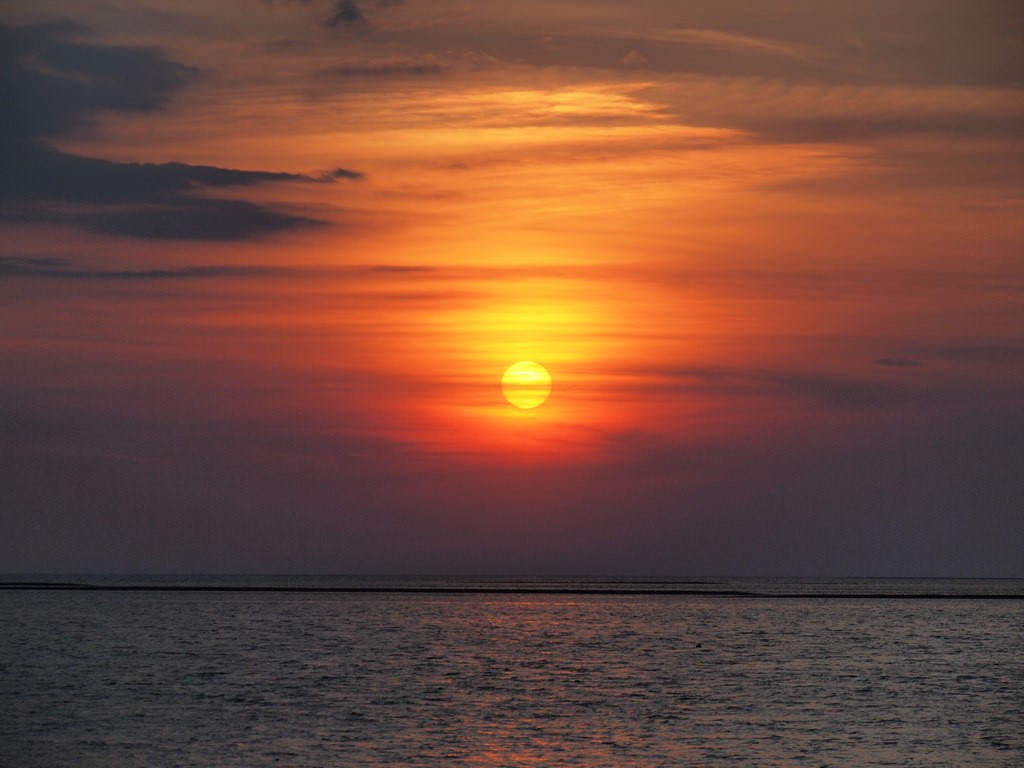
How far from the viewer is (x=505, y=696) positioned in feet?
214

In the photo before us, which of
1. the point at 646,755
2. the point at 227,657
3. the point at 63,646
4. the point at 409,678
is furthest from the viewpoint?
the point at 63,646

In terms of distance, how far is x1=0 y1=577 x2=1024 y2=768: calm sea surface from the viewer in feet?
154

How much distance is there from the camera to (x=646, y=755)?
46.2 metres

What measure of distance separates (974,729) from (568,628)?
8147cm

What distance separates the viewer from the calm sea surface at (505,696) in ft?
154

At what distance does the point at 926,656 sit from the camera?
3853 inches

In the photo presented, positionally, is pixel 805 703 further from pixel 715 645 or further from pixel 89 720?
pixel 715 645

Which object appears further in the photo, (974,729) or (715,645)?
(715,645)

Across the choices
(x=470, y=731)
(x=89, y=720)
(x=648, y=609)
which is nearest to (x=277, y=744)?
(x=470, y=731)

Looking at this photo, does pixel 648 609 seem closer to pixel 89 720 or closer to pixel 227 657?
pixel 227 657

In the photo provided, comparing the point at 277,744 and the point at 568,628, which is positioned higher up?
the point at 568,628

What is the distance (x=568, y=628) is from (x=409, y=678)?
2408 inches

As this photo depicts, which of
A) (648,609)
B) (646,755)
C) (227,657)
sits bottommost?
(646,755)

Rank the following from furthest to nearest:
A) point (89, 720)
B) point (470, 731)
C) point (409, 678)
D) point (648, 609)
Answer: point (648, 609)
point (409, 678)
point (89, 720)
point (470, 731)
